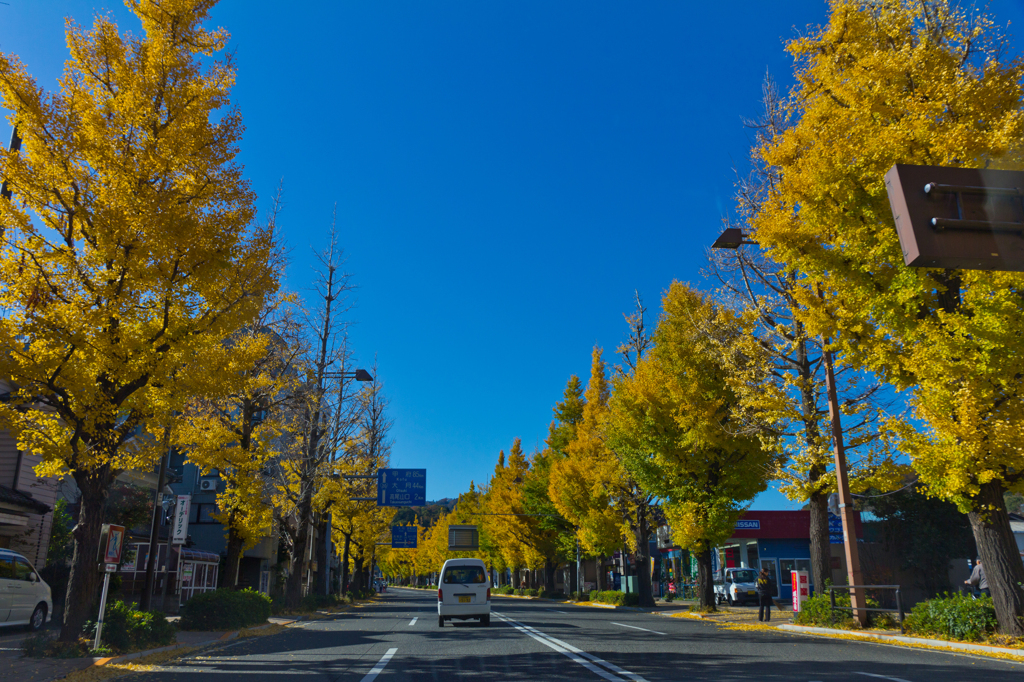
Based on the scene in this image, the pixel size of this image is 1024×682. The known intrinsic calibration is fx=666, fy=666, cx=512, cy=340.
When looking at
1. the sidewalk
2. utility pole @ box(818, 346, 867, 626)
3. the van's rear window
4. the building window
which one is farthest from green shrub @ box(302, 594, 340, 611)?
utility pole @ box(818, 346, 867, 626)

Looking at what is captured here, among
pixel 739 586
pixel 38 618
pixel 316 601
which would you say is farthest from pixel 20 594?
pixel 739 586

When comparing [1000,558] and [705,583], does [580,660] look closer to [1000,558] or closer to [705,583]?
[1000,558]

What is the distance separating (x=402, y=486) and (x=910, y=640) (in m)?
25.8

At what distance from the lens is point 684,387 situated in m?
24.0

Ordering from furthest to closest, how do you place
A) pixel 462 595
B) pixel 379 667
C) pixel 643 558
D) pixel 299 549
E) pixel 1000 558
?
pixel 643 558 → pixel 299 549 → pixel 462 595 → pixel 1000 558 → pixel 379 667

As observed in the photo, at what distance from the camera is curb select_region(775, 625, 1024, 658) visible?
34.4 ft

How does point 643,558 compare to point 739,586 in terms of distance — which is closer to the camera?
point 643,558

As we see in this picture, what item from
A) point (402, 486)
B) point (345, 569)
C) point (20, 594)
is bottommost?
point (345, 569)

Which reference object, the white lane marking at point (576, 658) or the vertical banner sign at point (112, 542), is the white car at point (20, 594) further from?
the white lane marking at point (576, 658)

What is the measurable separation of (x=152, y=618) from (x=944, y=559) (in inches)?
1276

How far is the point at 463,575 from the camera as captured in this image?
1958 centimetres

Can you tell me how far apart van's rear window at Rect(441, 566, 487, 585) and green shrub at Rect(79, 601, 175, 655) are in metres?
8.25

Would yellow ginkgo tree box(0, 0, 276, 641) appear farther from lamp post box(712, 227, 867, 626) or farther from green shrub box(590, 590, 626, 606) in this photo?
green shrub box(590, 590, 626, 606)

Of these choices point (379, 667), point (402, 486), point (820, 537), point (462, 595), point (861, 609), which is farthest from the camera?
point (402, 486)
